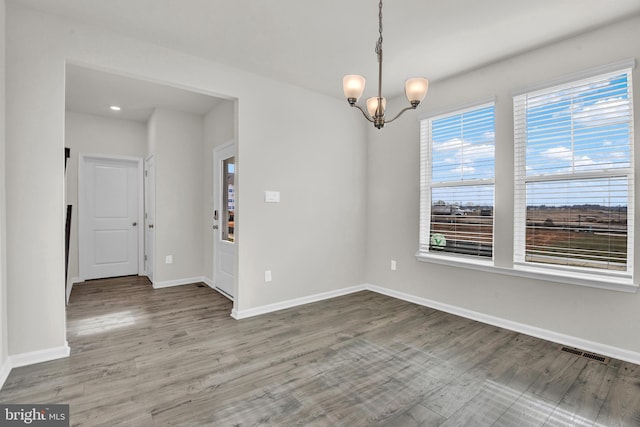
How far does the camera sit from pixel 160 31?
2672 millimetres

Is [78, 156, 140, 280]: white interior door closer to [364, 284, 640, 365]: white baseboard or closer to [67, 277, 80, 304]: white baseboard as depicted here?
[67, 277, 80, 304]: white baseboard

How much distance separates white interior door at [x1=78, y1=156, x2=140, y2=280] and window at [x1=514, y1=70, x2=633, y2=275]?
5.67 m

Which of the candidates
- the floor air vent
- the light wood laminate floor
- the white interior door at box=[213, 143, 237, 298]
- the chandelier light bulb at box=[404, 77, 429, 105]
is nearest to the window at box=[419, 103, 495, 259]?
the light wood laminate floor

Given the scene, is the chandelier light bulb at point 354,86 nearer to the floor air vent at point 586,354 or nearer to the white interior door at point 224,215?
the white interior door at point 224,215

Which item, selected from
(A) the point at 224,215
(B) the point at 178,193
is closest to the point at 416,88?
(A) the point at 224,215

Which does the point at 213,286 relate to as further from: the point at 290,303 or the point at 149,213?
the point at 149,213

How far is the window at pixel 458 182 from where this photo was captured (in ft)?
11.0

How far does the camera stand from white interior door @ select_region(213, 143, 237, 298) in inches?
169

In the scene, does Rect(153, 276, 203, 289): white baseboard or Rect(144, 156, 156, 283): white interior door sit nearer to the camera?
Rect(153, 276, 203, 289): white baseboard

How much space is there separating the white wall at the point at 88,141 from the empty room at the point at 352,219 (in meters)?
0.61

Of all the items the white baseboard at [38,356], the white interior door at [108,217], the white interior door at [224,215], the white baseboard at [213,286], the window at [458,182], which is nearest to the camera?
the white baseboard at [38,356]

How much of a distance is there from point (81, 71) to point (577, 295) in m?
5.32

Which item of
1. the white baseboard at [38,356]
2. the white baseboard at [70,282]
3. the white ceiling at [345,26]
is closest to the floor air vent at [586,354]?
the white ceiling at [345,26]

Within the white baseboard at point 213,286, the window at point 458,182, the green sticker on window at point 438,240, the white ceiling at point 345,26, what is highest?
the white ceiling at point 345,26
